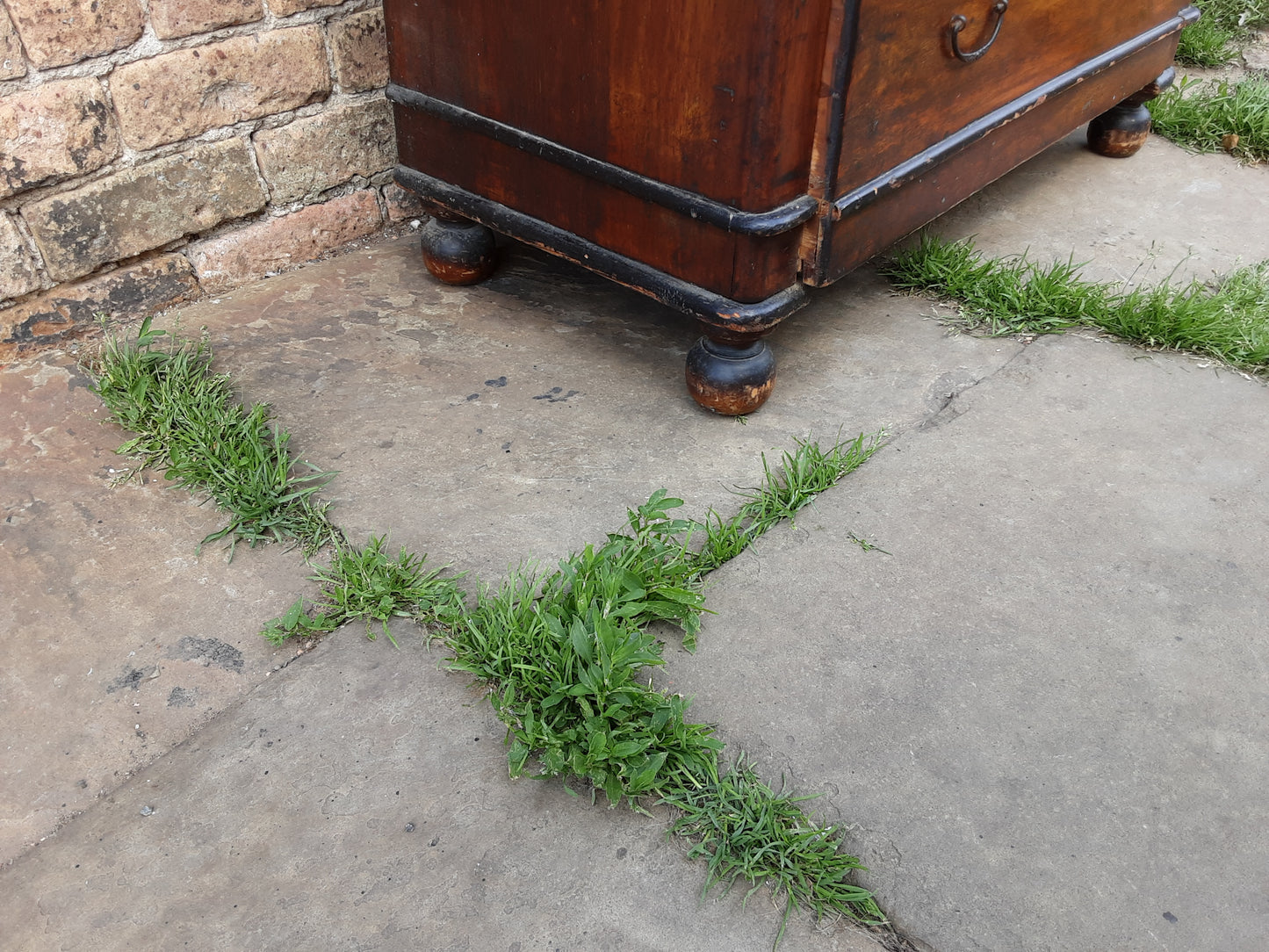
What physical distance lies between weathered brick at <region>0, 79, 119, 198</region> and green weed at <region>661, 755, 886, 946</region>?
1.70m

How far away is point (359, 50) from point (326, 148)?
0.78 feet

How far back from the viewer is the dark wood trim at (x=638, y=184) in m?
1.72

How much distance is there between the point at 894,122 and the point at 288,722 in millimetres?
1436

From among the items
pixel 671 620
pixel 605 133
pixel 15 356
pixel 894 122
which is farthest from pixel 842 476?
pixel 15 356

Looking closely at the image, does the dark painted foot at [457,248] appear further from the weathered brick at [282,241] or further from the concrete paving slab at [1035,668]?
the concrete paving slab at [1035,668]

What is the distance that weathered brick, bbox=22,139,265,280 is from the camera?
2.06 metres

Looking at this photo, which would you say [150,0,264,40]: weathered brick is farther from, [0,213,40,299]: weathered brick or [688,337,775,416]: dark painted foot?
[688,337,775,416]: dark painted foot

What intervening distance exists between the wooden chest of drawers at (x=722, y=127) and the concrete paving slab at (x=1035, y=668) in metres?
0.43

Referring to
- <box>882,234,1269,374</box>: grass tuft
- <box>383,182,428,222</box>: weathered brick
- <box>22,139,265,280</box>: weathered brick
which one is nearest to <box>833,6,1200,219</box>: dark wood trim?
<box>882,234,1269,374</box>: grass tuft

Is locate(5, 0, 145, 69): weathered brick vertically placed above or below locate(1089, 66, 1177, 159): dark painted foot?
above

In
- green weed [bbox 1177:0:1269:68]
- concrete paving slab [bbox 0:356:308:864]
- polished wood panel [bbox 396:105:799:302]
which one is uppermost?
polished wood panel [bbox 396:105:799:302]

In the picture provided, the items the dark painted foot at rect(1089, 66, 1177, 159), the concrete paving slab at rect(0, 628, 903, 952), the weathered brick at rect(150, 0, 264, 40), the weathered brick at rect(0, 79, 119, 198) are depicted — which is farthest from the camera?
the dark painted foot at rect(1089, 66, 1177, 159)

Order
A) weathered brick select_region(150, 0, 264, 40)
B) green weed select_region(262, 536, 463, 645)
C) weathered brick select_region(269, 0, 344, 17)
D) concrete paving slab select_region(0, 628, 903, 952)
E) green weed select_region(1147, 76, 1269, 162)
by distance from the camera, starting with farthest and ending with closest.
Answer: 1. green weed select_region(1147, 76, 1269, 162)
2. weathered brick select_region(269, 0, 344, 17)
3. weathered brick select_region(150, 0, 264, 40)
4. green weed select_region(262, 536, 463, 645)
5. concrete paving slab select_region(0, 628, 903, 952)

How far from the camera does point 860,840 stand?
130 centimetres
